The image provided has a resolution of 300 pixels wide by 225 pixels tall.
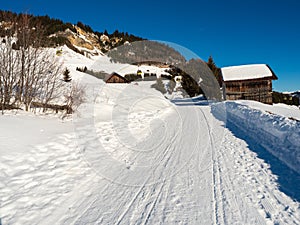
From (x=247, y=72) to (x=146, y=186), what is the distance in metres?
30.9

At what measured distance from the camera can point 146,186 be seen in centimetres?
426

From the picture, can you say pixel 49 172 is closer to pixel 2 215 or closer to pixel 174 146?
pixel 2 215

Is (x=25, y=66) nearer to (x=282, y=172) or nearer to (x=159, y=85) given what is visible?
(x=282, y=172)

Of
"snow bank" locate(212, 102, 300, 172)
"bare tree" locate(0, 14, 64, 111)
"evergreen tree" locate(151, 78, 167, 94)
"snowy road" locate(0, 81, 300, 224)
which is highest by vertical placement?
"evergreen tree" locate(151, 78, 167, 94)

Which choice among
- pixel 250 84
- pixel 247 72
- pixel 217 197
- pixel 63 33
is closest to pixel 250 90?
pixel 250 84

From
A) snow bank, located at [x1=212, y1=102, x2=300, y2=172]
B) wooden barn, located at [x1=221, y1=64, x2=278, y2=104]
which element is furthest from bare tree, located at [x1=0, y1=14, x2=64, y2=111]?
wooden barn, located at [x1=221, y1=64, x2=278, y2=104]

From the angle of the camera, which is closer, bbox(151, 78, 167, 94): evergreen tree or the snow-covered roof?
the snow-covered roof

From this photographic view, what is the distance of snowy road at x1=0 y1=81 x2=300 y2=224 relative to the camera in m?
3.19

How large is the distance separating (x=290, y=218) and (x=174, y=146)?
417 cm

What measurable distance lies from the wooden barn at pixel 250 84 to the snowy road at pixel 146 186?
82.0ft

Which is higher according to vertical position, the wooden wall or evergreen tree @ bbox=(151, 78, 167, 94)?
evergreen tree @ bbox=(151, 78, 167, 94)

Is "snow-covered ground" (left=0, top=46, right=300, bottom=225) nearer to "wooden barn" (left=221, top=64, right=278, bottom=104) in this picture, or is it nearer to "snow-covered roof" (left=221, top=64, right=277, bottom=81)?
"wooden barn" (left=221, top=64, right=278, bottom=104)

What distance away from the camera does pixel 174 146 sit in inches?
275

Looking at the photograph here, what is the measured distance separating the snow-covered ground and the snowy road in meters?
0.02
